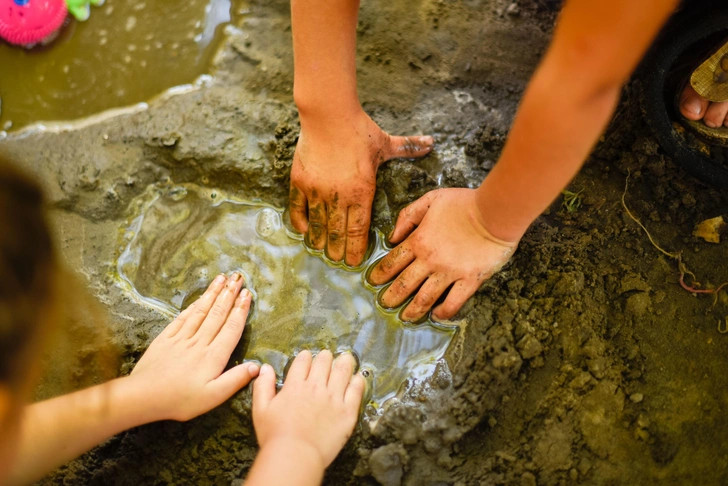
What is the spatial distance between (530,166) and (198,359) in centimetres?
107

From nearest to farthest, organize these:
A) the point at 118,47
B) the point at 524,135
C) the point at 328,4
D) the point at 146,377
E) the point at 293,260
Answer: the point at 524,135, the point at 328,4, the point at 146,377, the point at 293,260, the point at 118,47

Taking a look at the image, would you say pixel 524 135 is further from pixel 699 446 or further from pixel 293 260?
pixel 699 446

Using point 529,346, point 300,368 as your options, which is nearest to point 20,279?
point 300,368

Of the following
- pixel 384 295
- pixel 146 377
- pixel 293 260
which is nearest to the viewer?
pixel 146 377

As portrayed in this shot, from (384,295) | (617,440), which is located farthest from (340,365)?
(617,440)

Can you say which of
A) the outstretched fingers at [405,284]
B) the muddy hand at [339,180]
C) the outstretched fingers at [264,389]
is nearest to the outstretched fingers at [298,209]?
the muddy hand at [339,180]

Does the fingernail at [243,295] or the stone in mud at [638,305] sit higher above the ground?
the fingernail at [243,295]

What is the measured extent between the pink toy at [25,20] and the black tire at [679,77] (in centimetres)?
223

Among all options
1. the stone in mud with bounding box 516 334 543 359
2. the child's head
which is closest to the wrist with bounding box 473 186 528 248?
the stone in mud with bounding box 516 334 543 359

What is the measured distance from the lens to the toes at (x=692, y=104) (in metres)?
1.79

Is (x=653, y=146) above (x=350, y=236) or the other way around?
above

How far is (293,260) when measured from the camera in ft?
5.97

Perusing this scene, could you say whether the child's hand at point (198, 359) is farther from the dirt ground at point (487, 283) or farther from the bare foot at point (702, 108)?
the bare foot at point (702, 108)

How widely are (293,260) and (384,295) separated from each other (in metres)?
0.33
